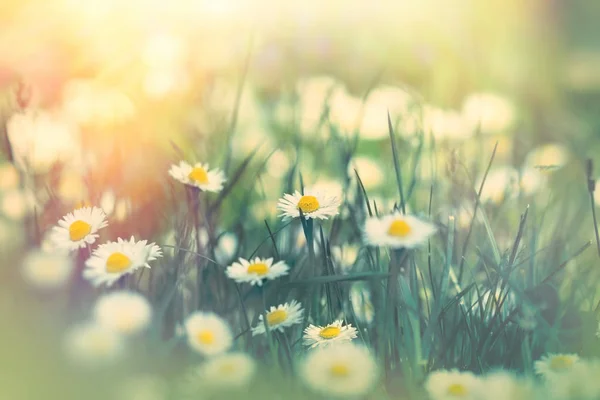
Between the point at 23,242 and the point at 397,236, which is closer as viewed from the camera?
the point at 397,236

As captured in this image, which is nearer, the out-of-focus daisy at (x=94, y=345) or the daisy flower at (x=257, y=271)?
the out-of-focus daisy at (x=94, y=345)

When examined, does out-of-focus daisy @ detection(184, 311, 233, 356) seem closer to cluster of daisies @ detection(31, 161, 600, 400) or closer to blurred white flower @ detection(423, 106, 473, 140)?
cluster of daisies @ detection(31, 161, 600, 400)

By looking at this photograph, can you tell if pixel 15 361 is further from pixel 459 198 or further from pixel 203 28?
pixel 203 28

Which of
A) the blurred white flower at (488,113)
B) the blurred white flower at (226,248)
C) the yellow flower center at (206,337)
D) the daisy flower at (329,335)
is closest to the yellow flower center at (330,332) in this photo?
the daisy flower at (329,335)

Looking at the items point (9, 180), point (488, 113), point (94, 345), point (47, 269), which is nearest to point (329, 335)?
point (94, 345)

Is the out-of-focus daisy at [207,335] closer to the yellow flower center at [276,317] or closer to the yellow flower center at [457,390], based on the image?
the yellow flower center at [276,317]

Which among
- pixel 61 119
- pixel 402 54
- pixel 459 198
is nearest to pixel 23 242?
pixel 61 119
